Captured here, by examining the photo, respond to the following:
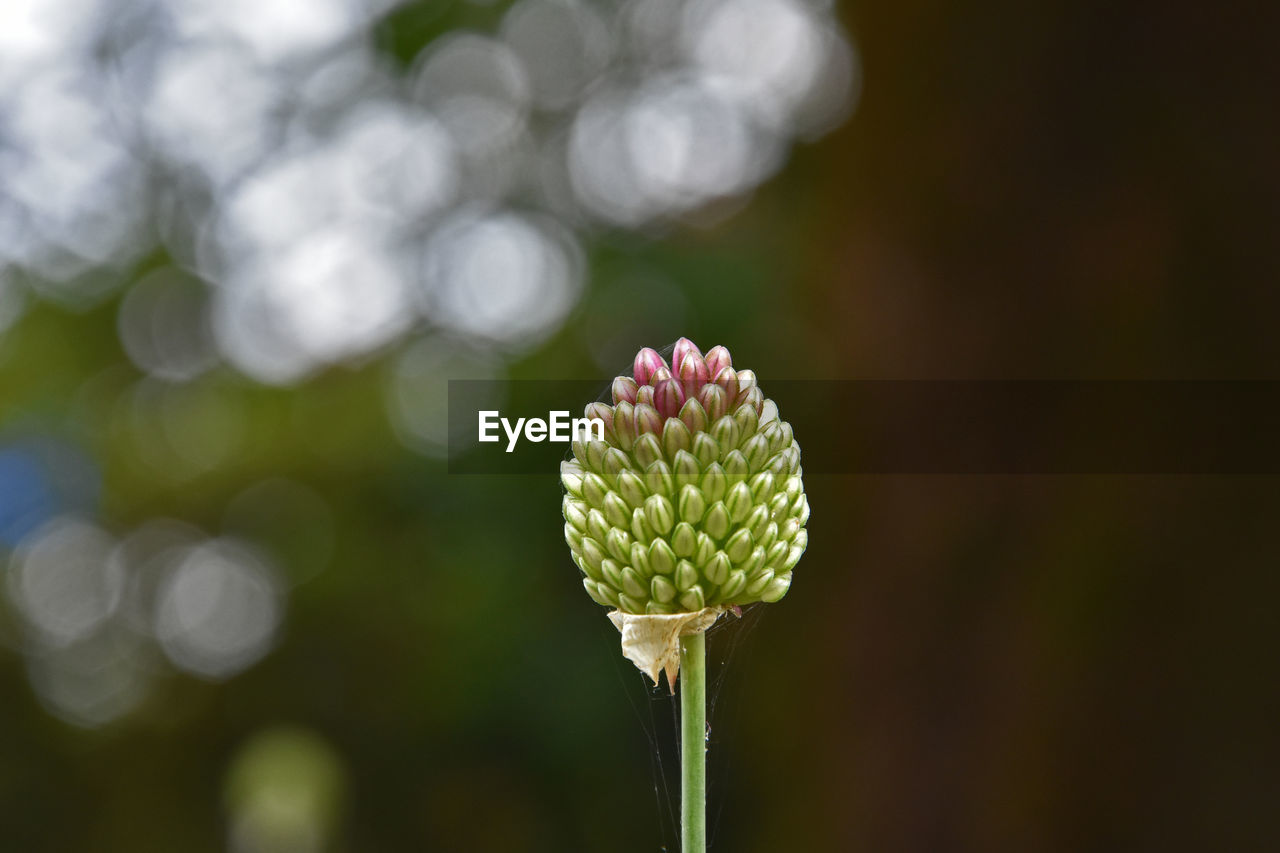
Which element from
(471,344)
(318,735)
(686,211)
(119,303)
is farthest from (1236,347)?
(119,303)

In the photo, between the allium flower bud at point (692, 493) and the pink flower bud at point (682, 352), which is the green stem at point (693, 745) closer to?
the allium flower bud at point (692, 493)

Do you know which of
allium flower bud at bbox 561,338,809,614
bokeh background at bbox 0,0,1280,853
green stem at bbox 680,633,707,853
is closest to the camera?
green stem at bbox 680,633,707,853

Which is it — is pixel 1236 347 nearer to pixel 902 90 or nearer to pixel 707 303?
pixel 902 90

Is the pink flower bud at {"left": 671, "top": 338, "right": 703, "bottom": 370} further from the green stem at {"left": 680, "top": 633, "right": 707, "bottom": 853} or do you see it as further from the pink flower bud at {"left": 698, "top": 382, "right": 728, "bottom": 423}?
the green stem at {"left": 680, "top": 633, "right": 707, "bottom": 853}

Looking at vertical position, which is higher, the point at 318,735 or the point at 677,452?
the point at 677,452

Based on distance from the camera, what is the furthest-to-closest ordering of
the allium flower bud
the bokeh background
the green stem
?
the bokeh background < the allium flower bud < the green stem

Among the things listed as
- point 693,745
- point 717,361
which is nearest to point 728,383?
point 717,361

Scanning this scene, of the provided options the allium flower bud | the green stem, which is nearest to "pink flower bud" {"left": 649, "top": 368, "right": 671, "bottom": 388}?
the allium flower bud

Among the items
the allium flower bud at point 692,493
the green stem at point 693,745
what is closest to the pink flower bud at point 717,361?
→ the allium flower bud at point 692,493
